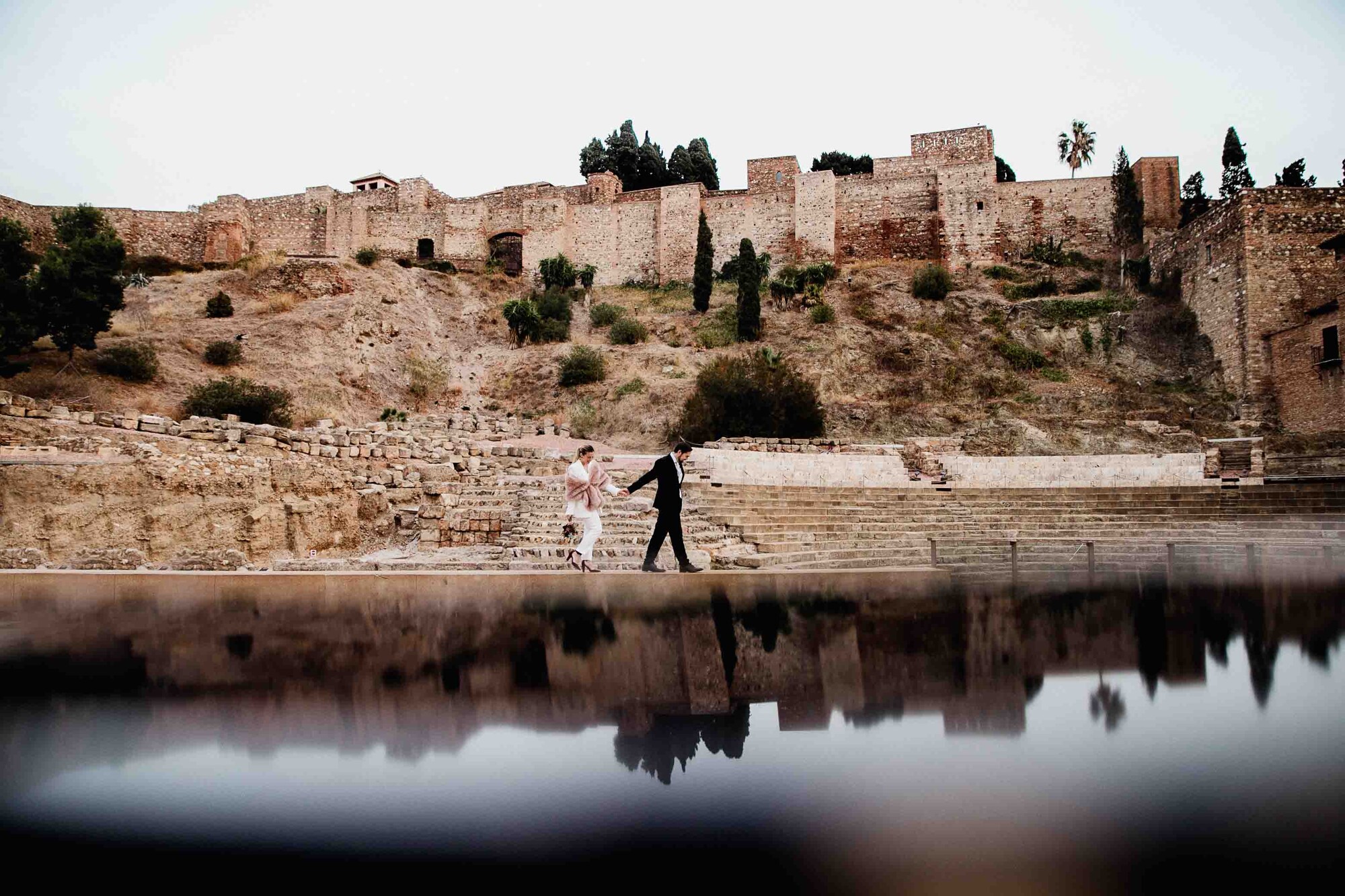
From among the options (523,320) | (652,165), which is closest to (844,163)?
(652,165)

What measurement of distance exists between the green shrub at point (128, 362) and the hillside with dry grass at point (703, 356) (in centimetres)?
26

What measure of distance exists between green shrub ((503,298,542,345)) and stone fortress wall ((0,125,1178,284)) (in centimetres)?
654

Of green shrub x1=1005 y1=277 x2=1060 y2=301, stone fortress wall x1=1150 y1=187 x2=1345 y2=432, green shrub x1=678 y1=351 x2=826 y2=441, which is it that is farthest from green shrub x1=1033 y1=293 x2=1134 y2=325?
green shrub x1=678 y1=351 x2=826 y2=441

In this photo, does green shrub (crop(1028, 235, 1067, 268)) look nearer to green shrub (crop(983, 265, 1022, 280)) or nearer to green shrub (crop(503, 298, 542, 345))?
green shrub (crop(983, 265, 1022, 280))

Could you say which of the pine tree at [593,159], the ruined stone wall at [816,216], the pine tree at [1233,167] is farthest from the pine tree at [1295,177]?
the pine tree at [593,159]

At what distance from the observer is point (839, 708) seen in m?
3.52

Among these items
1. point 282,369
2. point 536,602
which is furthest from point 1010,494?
point 282,369

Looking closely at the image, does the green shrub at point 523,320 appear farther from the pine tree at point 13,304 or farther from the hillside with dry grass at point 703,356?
the pine tree at point 13,304

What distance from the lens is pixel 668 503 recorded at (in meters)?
7.21

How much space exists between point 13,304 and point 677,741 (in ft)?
84.0

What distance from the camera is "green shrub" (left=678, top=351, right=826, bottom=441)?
21.5 m

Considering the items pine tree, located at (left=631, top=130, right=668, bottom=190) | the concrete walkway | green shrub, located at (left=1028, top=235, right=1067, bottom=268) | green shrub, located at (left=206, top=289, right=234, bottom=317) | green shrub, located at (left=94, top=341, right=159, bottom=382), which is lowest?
the concrete walkway

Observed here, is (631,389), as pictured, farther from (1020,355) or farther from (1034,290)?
(1034,290)

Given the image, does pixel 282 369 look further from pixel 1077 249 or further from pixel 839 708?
pixel 1077 249
